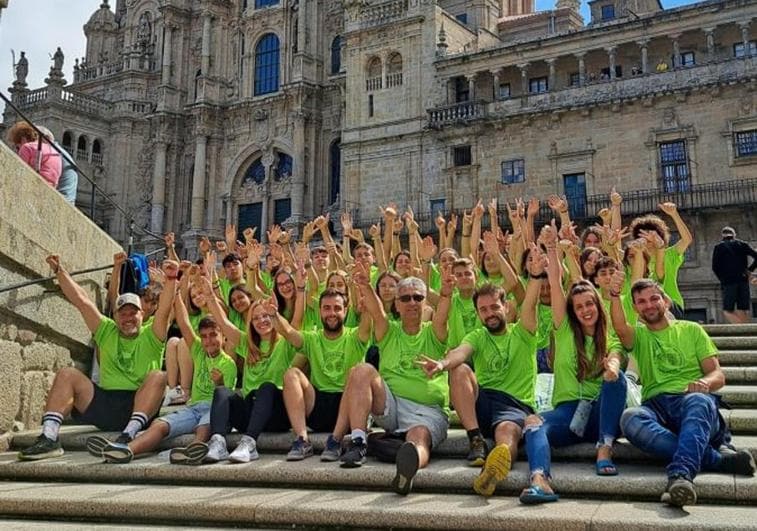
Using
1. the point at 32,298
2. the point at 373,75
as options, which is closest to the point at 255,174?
the point at 373,75

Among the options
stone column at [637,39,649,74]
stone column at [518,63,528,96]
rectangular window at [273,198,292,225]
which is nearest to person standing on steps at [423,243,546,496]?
stone column at [637,39,649,74]

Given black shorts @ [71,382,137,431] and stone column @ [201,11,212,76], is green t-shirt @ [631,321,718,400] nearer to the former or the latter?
black shorts @ [71,382,137,431]

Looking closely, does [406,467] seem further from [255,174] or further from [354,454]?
[255,174]

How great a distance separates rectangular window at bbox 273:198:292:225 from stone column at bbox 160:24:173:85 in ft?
37.1

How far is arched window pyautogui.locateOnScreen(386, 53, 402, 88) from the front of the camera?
33375mm

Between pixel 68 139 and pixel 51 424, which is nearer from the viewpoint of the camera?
pixel 51 424

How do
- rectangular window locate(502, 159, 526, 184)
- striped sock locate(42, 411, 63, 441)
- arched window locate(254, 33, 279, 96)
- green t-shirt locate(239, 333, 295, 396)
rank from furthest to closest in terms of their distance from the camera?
1. arched window locate(254, 33, 279, 96)
2. rectangular window locate(502, 159, 526, 184)
3. green t-shirt locate(239, 333, 295, 396)
4. striped sock locate(42, 411, 63, 441)

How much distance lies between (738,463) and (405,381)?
2674 millimetres

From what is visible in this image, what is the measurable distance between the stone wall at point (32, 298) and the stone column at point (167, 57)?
39110 millimetres

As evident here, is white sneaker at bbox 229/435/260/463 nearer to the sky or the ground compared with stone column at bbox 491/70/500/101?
nearer to the ground

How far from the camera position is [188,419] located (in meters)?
7.11

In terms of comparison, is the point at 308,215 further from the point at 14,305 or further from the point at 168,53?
the point at 14,305

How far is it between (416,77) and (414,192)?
5.22 meters

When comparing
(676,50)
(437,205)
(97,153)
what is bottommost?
(437,205)
